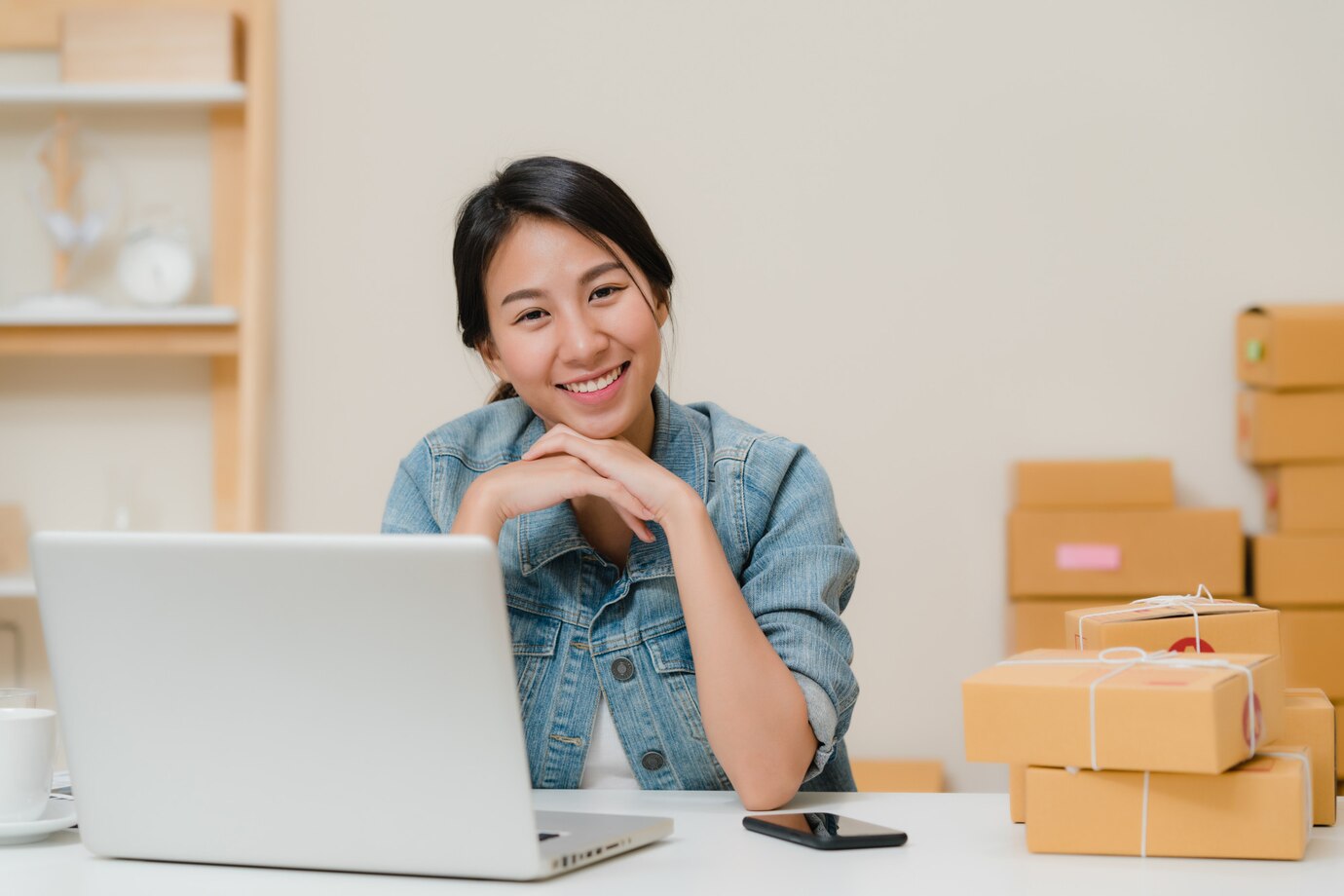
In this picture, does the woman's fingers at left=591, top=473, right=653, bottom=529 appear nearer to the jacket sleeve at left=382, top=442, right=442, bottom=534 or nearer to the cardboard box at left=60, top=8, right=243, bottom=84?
the jacket sleeve at left=382, top=442, right=442, bottom=534

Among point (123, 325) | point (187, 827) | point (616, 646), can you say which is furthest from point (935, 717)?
point (187, 827)

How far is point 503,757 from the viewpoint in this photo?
0.86 metres

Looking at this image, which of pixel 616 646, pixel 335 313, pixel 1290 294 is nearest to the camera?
pixel 616 646

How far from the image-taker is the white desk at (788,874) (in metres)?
0.88

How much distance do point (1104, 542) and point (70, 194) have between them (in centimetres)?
216

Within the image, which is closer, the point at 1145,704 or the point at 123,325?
the point at 1145,704

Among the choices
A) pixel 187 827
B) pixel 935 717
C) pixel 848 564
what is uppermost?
pixel 848 564

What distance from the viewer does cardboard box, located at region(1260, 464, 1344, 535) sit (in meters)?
2.59

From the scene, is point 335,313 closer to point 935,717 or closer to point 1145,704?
point 935,717

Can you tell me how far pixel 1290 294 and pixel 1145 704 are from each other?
2.15 m

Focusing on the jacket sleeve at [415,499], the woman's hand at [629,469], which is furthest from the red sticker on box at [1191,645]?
the jacket sleeve at [415,499]

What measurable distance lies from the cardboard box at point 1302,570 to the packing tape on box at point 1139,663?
1695 mm

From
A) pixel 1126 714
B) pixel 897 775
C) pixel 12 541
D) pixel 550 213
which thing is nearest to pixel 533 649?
pixel 550 213

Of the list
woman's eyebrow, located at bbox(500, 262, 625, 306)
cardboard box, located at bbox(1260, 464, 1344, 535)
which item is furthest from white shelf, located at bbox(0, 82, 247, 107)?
cardboard box, located at bbox(1260, 464, 1344, 535)
